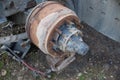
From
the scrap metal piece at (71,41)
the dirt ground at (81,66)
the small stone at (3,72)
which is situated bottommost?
the dirt ground at (81,66)

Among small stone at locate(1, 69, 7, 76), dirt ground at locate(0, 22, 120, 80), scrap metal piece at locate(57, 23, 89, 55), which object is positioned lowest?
dirt ground at locate(0, 22, 120, 80)

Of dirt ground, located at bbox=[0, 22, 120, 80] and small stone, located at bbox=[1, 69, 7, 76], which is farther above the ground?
small stone, located at bbox=[1, 69, 7, 76]

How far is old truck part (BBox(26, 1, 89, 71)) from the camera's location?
2320mm

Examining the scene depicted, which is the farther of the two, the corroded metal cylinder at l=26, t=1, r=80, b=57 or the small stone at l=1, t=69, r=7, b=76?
the small stone at l=1, t=69, r=7, b=76

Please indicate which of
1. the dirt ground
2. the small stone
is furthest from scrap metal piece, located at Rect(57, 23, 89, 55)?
the small stone

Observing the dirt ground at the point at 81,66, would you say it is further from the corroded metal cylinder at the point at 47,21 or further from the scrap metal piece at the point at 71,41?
the scrap metal piece at the point at 71,41

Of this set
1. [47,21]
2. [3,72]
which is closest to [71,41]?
[47,21]

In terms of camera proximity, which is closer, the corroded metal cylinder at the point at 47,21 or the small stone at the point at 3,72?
the corroded metal cylinder at the point at 47,21

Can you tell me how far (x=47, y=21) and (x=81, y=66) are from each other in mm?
958

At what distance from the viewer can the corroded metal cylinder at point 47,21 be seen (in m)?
2.35

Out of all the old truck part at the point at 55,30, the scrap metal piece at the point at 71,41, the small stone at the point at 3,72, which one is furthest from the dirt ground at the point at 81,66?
the scrap metal piece at the point at 71,41

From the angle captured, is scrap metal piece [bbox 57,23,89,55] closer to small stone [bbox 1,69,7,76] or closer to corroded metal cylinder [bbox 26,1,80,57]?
corroded metal cylinder [bbox 26,1,80,57]

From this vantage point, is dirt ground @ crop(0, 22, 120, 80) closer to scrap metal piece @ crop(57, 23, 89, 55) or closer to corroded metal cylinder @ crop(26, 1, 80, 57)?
corroded metal cylinder @ crop(26, 1, 80, 57)

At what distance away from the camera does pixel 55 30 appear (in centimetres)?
236
